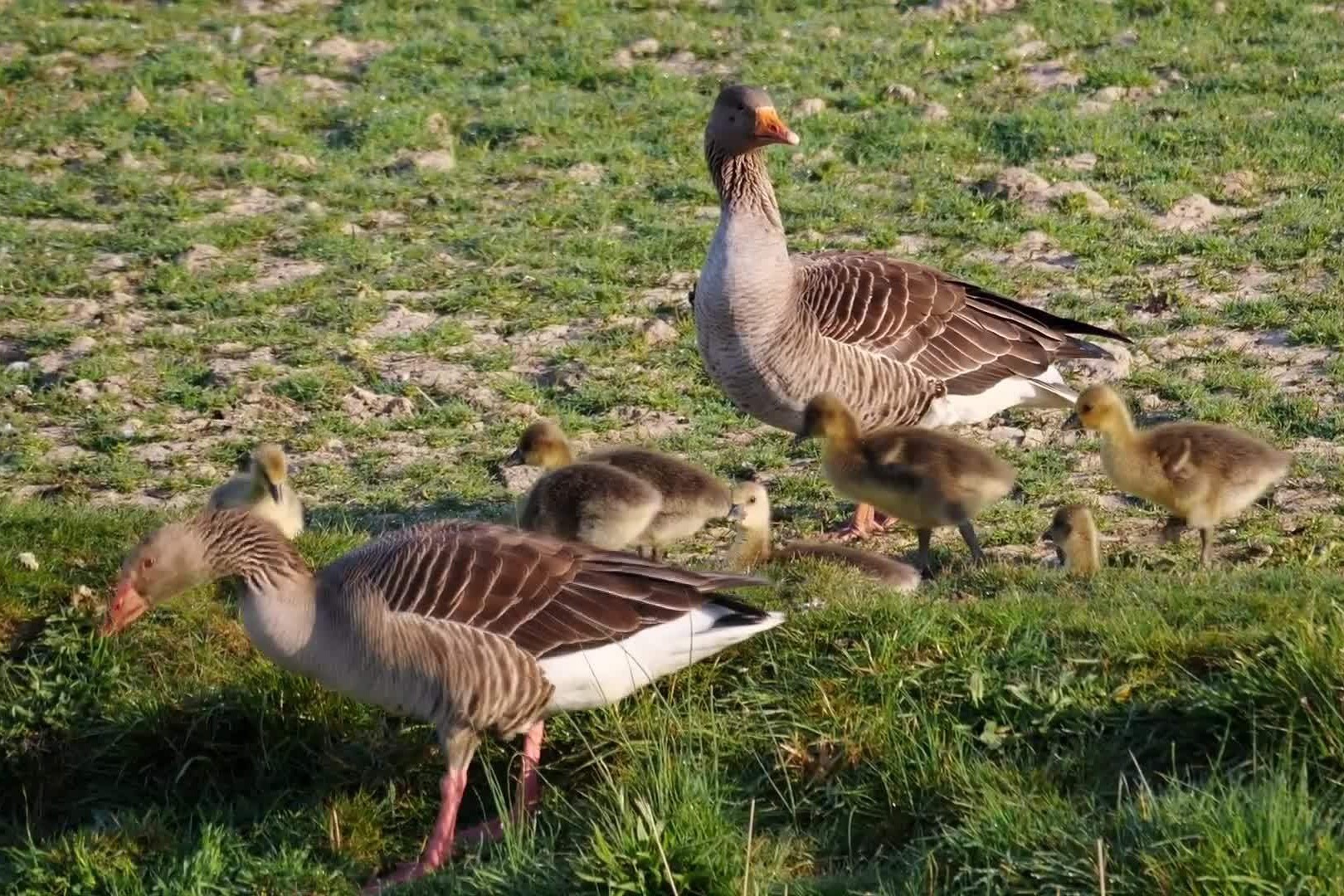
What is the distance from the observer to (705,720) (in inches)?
249

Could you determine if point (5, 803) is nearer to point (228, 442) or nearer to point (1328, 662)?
point (228, 442)

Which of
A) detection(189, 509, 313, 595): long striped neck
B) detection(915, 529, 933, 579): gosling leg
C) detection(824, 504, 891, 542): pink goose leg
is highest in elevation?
detection(189, 509, 313, 595): long striped neck

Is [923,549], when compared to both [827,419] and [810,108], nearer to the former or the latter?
[827,419]

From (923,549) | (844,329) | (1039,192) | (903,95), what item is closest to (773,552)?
(923,549)

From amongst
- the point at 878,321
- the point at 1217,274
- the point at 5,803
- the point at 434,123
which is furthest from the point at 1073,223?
the point at 5,803

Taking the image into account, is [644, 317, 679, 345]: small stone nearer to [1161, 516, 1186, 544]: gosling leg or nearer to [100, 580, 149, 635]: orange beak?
[1161, 516, 1186, 544]: gosling leg

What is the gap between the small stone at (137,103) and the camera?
14844 mm

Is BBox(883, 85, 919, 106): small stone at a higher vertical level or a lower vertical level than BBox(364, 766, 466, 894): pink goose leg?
higher

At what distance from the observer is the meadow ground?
577 cm

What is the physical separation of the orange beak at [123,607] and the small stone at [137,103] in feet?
29.9

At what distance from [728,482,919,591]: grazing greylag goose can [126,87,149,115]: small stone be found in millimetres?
8486

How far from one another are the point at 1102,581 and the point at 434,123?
8.68 meters

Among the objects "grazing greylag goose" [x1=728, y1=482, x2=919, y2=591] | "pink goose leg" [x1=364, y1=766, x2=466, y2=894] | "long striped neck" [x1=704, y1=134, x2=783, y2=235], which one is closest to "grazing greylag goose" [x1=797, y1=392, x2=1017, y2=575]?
"grazing greylag goose" [x1=728, y1=482, x2=919, y2=591]

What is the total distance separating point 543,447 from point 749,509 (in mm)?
1124
